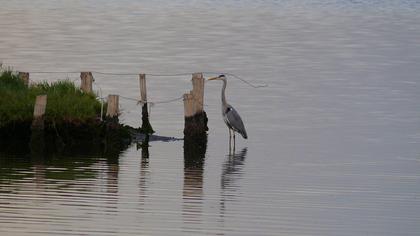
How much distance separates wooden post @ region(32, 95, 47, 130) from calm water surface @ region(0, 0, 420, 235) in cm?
87

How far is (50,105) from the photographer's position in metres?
30.2

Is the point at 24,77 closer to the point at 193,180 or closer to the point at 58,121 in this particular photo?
the point at 58,121

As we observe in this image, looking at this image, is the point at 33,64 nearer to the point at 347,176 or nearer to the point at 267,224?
Answer: the point at 347,176

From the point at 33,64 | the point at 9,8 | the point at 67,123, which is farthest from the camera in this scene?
the point at 9,8

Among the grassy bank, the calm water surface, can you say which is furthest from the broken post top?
the grassy bank

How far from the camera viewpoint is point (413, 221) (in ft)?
77.8

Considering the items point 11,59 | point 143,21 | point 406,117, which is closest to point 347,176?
point 406,117

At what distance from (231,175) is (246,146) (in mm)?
4718

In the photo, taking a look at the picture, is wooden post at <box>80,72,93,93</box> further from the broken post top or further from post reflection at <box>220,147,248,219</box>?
post reflection at <box>220,147,248,219</box>

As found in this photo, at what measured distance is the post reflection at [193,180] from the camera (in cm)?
2364

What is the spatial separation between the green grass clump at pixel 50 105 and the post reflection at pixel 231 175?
314cm

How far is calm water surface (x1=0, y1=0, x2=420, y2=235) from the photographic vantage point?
23.4 metres

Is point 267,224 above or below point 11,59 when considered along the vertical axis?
below

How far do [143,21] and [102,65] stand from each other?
33467 millimetres
